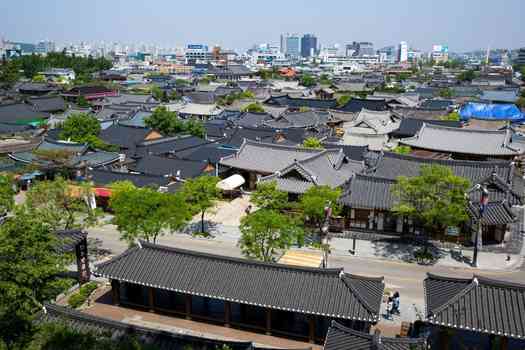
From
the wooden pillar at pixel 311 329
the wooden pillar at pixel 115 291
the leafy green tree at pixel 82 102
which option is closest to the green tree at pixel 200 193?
the wooden pillar at pixel 115 291

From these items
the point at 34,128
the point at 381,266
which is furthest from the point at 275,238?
the point at 34,128

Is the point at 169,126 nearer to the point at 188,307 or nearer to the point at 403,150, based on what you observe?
the point at 403,150

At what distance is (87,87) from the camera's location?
118812mm

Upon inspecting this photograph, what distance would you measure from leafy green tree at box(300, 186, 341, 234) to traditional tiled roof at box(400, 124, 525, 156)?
78.0ft

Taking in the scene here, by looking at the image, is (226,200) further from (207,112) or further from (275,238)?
(207,112)

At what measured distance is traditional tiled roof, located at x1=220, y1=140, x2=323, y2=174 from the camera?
157 ft

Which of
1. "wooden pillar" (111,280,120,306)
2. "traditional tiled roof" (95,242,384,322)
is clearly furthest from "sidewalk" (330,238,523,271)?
"wooden pillar" (111,280,120,306)

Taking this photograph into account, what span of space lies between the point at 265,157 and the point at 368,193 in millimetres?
15156

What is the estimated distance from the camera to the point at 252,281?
75.0ft

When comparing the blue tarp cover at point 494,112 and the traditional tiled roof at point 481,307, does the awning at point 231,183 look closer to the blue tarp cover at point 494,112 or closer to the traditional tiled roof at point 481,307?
the traditional tiled roof at point 481,307

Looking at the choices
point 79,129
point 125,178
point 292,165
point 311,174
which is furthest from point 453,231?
point 79,129

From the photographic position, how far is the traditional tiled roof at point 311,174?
41.0 metres

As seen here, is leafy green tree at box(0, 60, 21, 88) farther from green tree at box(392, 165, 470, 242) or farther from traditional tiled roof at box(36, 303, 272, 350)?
traditional tiled roof at box(36, 303, 272, 350)

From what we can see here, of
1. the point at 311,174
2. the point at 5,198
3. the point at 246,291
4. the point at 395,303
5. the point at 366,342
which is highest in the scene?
the point at 311,174
